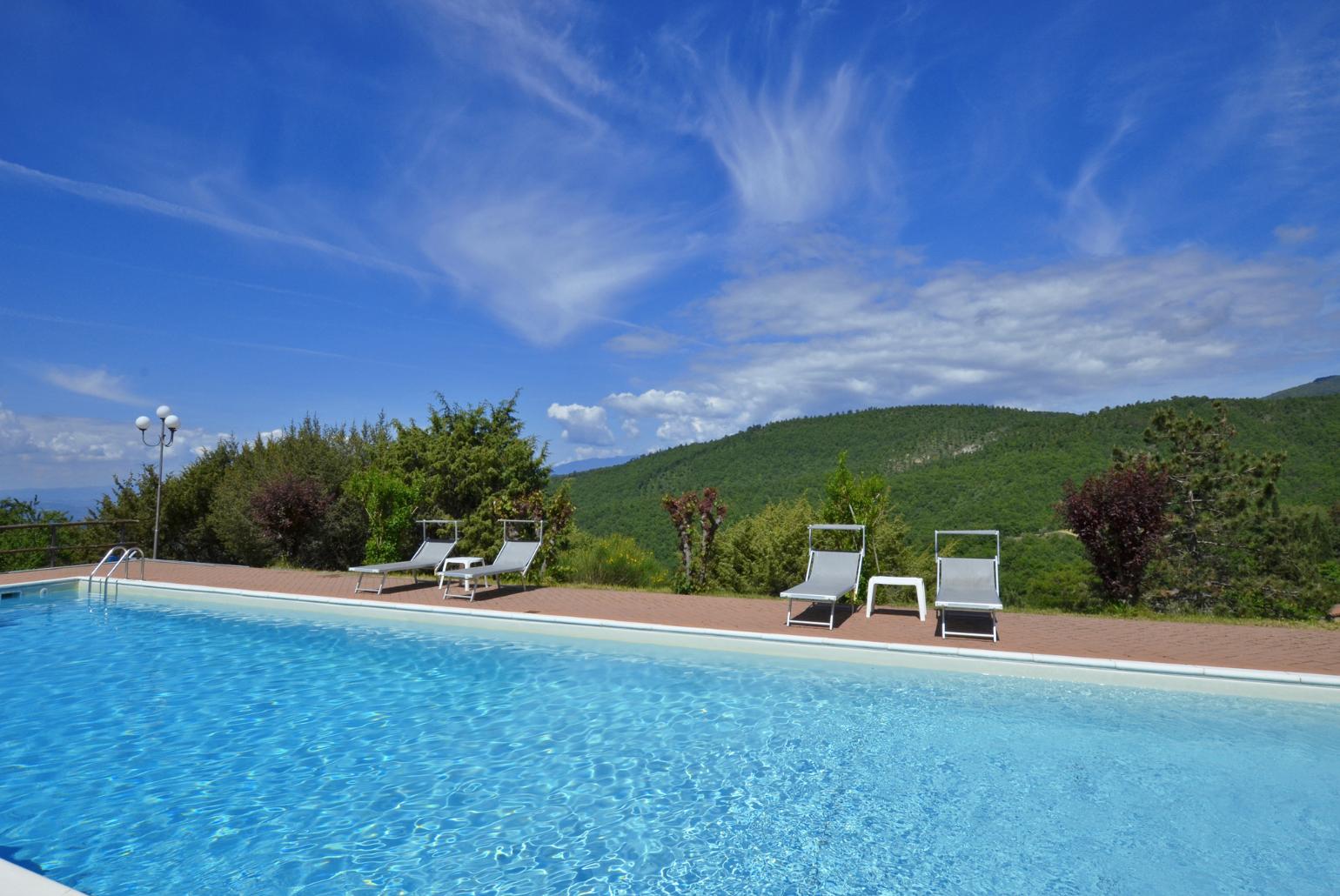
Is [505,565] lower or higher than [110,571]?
higher

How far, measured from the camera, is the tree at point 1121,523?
358 inches

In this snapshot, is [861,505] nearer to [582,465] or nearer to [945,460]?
[945,460]

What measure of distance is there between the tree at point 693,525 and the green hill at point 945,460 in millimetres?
12525

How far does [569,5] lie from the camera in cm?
1148

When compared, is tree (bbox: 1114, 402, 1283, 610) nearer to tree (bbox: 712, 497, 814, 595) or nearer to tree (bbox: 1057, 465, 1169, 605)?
tree (bbox: 1057, 465, 1169, 605)

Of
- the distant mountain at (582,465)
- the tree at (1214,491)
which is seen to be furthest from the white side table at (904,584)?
the distant mountain at (582,465)

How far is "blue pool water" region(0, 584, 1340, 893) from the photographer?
3.47 meters

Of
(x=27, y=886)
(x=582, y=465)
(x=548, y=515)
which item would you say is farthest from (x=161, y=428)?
(x=582, y=465)

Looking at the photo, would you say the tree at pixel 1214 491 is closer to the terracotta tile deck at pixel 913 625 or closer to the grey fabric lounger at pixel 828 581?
the terracotta tile deck at pixel 913 625

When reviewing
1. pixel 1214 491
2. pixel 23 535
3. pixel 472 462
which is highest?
pixel 472 462

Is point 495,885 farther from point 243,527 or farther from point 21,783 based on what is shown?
point 243,527

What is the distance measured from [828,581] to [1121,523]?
4206 mm

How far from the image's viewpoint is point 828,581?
8.42 meters

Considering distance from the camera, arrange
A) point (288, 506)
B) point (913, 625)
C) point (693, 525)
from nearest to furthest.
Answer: point (913, 625), point (693, 525), point (288, 506)
